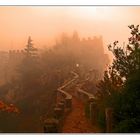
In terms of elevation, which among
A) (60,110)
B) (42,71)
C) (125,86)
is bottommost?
(60,110)

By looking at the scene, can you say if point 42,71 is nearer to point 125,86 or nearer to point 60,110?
point 60,110

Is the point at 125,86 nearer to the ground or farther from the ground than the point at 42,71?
nearer to the ground

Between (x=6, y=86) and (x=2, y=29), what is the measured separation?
48 centimetres

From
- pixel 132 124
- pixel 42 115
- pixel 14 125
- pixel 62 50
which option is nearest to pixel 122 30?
pixel 62 50

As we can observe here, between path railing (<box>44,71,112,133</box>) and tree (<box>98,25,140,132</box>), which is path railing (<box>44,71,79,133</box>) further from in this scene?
tree (<box>98,25,140,132</box>)

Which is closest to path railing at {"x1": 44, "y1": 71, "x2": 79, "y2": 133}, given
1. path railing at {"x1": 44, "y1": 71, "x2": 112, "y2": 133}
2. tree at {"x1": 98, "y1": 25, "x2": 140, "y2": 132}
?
path railing at {"x1": 44, "y1": 71, "x2": 112, "y2": 133}

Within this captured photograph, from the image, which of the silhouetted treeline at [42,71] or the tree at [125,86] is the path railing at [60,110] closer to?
the silhouetted treeline at [42,71]

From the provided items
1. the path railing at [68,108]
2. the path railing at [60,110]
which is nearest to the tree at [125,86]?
the path railing at [68,108]

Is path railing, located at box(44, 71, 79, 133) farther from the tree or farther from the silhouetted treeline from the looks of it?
the tree

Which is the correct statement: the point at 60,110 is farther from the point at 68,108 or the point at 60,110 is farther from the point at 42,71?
the point at 42,71

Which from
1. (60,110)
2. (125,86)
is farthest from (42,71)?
(125,86)
